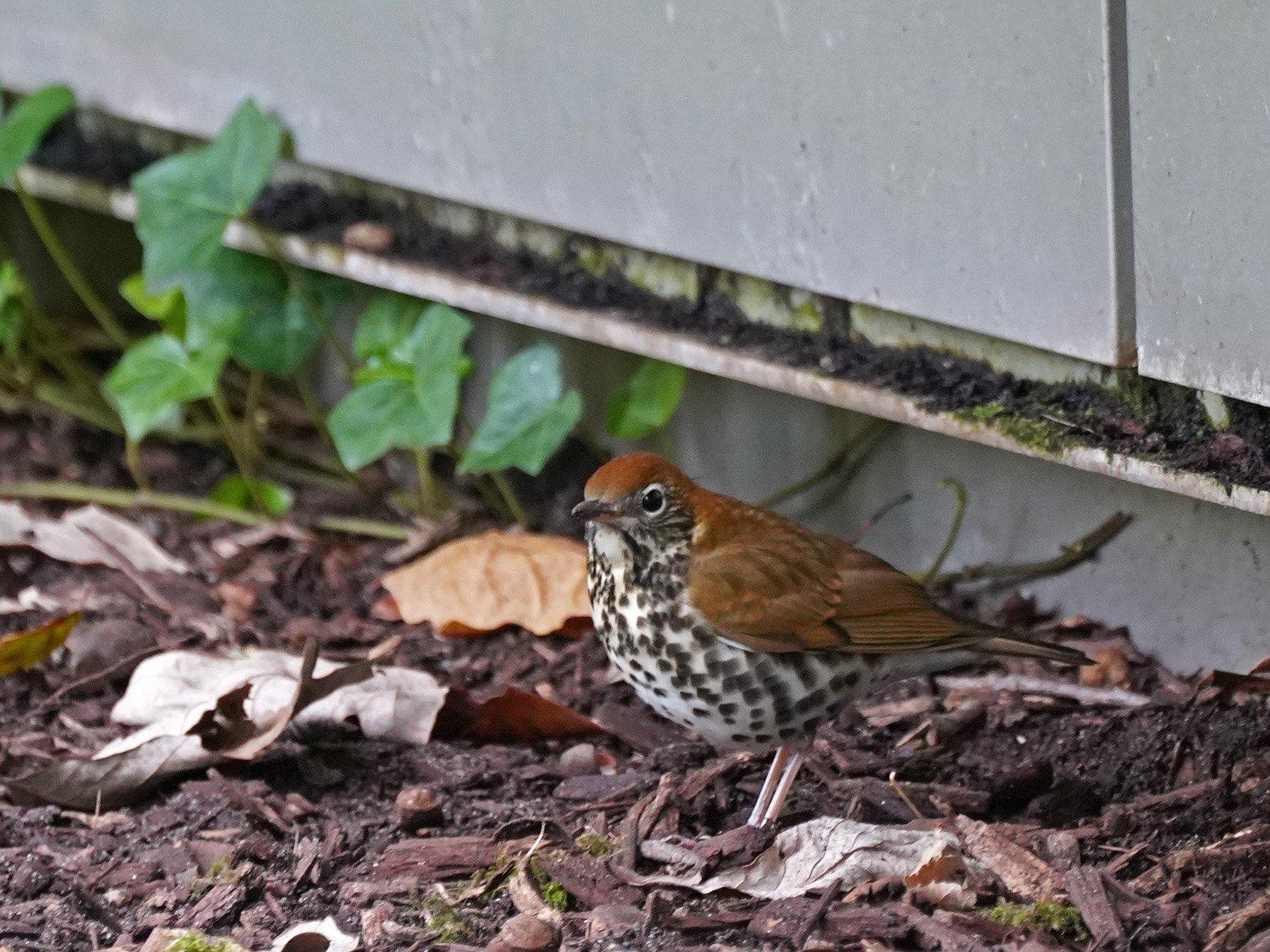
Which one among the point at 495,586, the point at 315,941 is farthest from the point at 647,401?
the point at 315,941

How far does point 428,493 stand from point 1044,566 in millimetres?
1713

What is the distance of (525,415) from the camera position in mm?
4207

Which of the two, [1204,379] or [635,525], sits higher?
[1204,379]

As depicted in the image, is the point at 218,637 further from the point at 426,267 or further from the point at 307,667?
the point at 426,267

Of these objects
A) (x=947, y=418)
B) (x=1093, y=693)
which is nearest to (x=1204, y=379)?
(x=947, y=418)

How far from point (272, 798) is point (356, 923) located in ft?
1.68

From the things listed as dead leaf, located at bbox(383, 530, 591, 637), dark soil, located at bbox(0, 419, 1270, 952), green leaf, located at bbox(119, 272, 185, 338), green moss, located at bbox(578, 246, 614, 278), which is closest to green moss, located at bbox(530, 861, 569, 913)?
dark soil, located at bbox(0, 419, 1270, 952)

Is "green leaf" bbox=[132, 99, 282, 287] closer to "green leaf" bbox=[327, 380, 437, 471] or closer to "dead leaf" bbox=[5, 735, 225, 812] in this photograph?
"green leaf" bbox=[327, 380, 437, 471]

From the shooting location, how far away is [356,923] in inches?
115

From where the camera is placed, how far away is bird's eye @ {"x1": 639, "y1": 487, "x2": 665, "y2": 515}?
11.0ft

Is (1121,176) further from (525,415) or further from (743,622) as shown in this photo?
(525,415)

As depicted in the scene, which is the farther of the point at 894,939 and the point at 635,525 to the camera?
the point at 635,525

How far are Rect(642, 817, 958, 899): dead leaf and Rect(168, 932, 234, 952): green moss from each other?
2.30ft

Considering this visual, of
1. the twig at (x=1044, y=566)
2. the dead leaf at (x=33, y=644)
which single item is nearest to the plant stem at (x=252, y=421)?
the dead leaf at (x=33, y=644)
